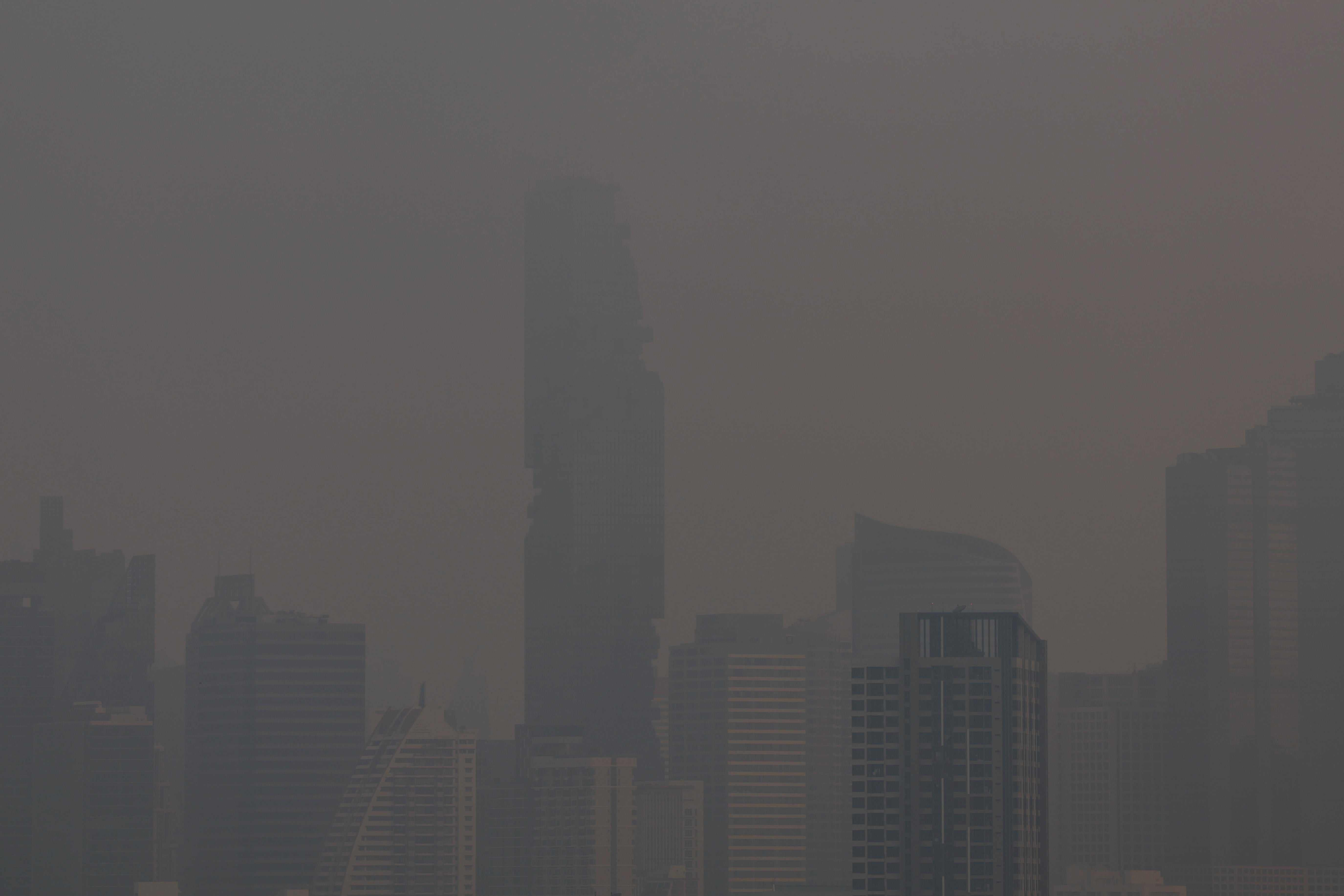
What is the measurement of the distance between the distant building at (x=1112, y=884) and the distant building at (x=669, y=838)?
16.5 metres

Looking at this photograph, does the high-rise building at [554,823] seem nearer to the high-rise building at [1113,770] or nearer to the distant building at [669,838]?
the distant building at [669,838]

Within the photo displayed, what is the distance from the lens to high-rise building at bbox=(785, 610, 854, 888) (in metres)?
74.2

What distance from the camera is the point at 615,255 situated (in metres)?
123

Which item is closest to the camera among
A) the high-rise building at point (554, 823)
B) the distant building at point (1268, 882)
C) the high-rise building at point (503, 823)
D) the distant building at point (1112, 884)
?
the distant building at point (1112, 884)

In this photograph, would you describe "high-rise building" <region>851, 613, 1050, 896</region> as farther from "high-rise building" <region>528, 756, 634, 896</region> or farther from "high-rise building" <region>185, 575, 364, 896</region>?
"high-rise building" <region>185, 575, 364, 896</region>

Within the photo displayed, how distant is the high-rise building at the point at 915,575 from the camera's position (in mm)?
85188

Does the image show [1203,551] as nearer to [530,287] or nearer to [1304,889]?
[1304,889]

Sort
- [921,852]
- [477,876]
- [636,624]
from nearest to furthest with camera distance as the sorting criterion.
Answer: [921,852] < [477,876] < [636,624]

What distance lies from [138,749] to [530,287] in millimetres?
40461

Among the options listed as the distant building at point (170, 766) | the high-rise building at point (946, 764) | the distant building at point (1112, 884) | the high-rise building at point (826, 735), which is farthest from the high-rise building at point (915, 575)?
the high-rise building at point (946, 764)

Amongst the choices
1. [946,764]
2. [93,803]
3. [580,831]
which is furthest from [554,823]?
[946,764]

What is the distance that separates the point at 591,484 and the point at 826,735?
3176 cm

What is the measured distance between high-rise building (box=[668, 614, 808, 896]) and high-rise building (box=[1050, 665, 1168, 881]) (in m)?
11.1

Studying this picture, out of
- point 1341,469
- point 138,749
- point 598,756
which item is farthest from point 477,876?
point 1341,469
